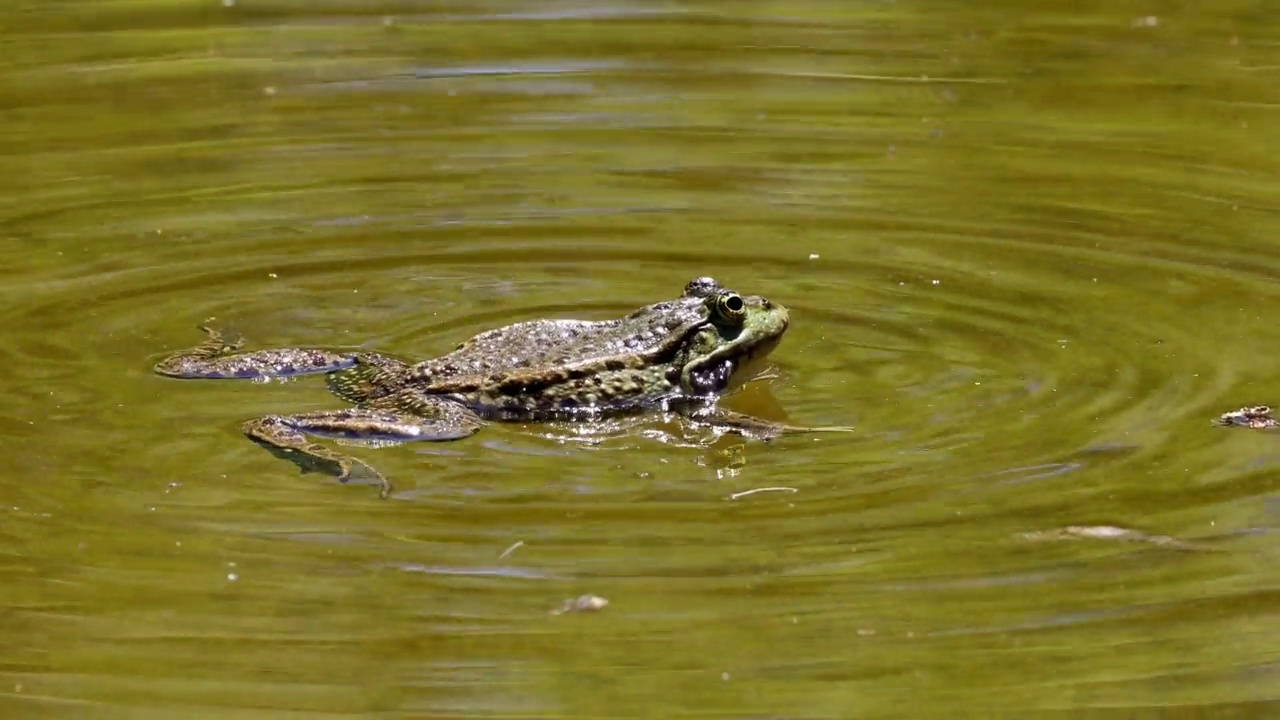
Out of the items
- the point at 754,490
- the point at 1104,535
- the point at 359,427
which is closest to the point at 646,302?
the point at 359,427

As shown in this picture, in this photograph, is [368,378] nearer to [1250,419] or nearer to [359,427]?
[359,427]

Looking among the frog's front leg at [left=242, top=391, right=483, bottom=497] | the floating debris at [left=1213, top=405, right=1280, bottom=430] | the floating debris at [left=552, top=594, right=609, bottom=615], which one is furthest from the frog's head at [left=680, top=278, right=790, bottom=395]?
the floating debris at [left=552, top=594, right=609, bottom=615]

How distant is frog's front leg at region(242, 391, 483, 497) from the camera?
6.95m

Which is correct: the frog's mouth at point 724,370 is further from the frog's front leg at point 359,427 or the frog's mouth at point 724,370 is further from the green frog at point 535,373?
the frog's front leg at point 359,427

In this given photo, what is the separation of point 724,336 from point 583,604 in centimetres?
237

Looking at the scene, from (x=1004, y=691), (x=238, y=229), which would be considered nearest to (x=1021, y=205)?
(x=238, y=229)

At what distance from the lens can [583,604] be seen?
577cm

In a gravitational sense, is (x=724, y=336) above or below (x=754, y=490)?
above

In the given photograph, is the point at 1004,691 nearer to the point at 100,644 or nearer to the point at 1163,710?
the point at 1163,710

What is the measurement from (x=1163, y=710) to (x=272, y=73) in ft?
31.1

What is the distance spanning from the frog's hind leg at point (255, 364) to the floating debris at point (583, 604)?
2502 millimetres

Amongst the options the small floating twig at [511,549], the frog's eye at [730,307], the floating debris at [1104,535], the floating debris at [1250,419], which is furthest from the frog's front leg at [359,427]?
the floating debris at [1250,419]

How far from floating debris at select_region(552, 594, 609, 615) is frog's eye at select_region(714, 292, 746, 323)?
2.29 meters

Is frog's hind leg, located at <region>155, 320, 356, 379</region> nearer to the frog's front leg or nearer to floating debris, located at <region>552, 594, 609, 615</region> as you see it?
the frog's front leg
